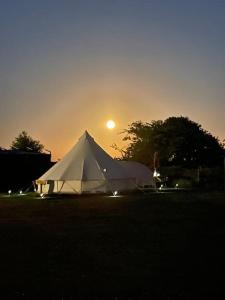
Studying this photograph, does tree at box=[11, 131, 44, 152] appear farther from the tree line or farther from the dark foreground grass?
the dark foreground grass

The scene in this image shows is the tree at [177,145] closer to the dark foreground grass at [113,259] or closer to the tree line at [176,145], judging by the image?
the tree line at [176,145]

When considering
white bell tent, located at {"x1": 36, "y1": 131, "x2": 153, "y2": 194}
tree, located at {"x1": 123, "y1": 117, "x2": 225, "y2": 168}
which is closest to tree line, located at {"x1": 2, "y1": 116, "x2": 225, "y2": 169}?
tree, located at {"x1": 123, "y1": 117, "x2": 225, "y2": 168}

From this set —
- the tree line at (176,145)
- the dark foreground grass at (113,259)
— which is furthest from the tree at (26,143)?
the dark foreground grass at (113,259)

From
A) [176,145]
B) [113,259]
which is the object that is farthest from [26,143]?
[113,259]

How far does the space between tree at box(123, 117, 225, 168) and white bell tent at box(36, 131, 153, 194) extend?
20.3 meters

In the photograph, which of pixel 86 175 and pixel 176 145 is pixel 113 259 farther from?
pixel 176 145

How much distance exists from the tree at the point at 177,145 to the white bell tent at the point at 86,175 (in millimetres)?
20316

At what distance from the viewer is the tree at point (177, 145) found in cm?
5606

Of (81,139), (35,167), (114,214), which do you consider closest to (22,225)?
(114,214)

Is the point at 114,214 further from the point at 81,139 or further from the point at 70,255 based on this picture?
the point at 81,139

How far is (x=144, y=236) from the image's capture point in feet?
37.7

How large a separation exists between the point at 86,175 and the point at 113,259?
24.5 metres

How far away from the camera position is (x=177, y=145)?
55.4 metres

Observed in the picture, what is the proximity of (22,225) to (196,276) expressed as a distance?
7436 millimetres
